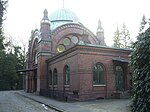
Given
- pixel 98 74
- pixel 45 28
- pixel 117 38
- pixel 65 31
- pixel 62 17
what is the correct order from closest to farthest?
pixel 98 74 → pixel 45 28 → pixel 65 31 → pixel 62 17 → pixel 117 38

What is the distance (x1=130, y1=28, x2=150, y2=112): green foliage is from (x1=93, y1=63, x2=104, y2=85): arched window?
35.2 feet

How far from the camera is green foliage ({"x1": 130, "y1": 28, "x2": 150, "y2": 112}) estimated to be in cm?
1238

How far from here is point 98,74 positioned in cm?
2445

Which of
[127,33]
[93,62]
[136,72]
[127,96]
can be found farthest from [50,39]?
[127,33]

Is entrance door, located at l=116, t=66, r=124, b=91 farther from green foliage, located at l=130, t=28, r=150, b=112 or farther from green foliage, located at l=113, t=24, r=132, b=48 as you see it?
green foliage, located at l=113, t=24, r=132, b=48

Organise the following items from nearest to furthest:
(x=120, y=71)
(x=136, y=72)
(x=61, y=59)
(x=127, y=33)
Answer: (x=136, y=72) → (x=120, y=71) → (x=61, y=59) → (x=127, y=33)

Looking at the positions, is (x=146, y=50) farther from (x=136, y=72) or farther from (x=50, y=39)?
(x=50, y=39)

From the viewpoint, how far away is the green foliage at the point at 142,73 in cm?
1238

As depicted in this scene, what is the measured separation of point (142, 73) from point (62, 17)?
3184cm

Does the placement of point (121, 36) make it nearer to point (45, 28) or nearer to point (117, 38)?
point (117, 38)

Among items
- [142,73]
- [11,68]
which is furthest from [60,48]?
[11,68]

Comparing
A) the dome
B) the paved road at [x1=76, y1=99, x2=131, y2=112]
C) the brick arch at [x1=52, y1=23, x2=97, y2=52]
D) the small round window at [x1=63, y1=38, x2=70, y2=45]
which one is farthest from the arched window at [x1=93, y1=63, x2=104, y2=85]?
the dome

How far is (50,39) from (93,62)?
13523 millimetres

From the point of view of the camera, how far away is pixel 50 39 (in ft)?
119
